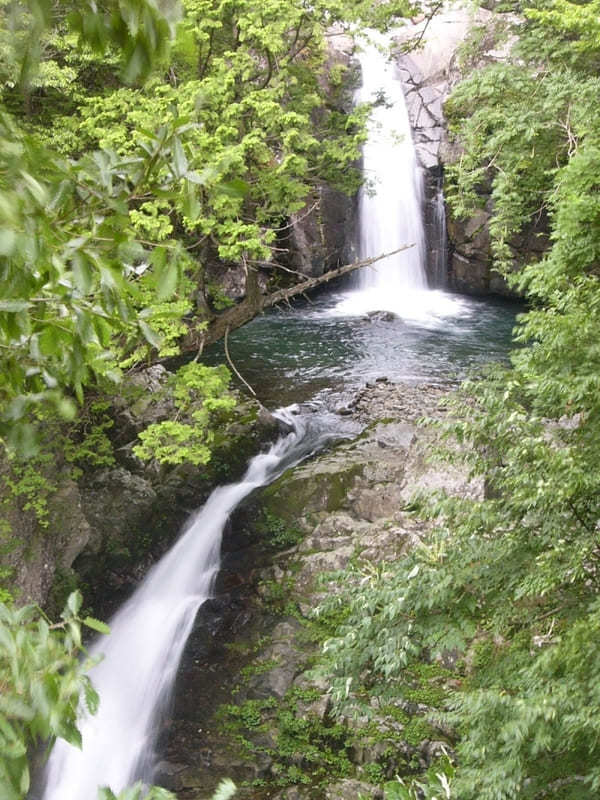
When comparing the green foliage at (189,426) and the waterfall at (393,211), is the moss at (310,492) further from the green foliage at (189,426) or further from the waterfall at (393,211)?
the waterfall at (393,211)

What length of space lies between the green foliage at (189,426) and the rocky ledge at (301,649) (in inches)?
67.3

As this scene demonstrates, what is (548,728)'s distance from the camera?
3.64 metres

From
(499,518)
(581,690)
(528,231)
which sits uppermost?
(528,231)

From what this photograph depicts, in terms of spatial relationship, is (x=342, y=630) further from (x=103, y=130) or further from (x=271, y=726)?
(x=103, y=130)

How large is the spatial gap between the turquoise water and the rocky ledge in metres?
2.47

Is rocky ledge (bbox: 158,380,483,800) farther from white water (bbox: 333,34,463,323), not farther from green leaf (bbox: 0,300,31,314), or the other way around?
white water (bbox: 333,34,463,323)

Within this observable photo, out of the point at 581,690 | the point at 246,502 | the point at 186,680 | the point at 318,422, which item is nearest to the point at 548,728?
the point at 581,690

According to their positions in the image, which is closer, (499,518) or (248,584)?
(499,518)

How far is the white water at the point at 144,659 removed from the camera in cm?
718

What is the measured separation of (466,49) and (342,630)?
351 inches

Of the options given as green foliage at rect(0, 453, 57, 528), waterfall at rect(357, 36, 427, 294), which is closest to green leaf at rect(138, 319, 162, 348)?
green foliage at rect(0, 453, 57, 528)

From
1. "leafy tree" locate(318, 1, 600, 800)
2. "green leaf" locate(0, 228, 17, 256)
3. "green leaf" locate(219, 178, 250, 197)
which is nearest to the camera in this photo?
"green leaf" locate(0, 228, 17, 256)

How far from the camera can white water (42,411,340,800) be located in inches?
283

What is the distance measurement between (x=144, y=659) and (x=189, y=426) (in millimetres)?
2875
